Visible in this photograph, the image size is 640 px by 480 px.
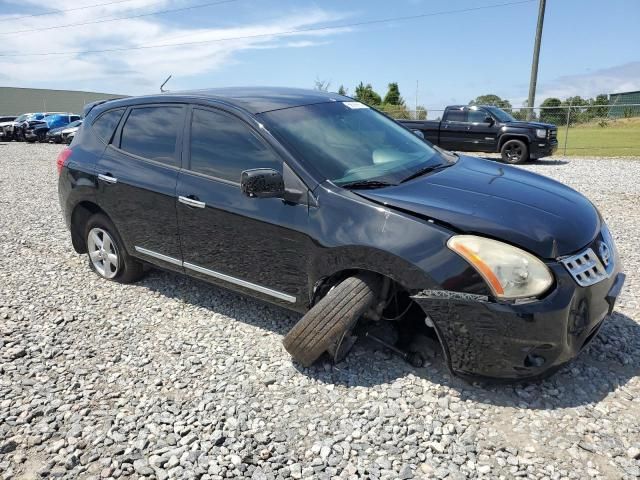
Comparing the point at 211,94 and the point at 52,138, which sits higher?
the point at 211,94

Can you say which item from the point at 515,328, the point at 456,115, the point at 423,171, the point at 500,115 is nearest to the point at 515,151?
the point at 500,115

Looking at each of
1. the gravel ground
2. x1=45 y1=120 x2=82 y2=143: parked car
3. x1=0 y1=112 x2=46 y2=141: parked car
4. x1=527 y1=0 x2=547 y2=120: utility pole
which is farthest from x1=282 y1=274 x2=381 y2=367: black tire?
x1=0 y1=112 x2=46 y2=141: parked car

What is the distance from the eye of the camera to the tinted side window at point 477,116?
14.6m

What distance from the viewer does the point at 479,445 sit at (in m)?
2.45

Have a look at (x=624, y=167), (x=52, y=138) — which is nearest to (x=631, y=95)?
(x=624, y=167)

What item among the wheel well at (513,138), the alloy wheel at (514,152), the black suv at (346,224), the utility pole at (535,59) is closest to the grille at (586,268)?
the black suv at (346,224)

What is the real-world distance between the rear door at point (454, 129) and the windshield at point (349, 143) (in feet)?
37.5

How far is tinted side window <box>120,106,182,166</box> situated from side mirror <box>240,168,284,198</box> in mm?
1049

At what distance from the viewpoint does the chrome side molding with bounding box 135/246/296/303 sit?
3.34 meters

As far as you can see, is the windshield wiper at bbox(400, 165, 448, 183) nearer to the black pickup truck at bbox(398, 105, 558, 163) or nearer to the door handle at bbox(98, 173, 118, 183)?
the door handle at bbox(98, 173, 118, 183)

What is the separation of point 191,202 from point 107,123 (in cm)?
149

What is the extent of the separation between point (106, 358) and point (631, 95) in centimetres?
5632

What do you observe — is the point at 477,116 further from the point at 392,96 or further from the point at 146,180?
the point at 392,96

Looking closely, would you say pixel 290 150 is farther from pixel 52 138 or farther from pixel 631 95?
pixel 631 95
